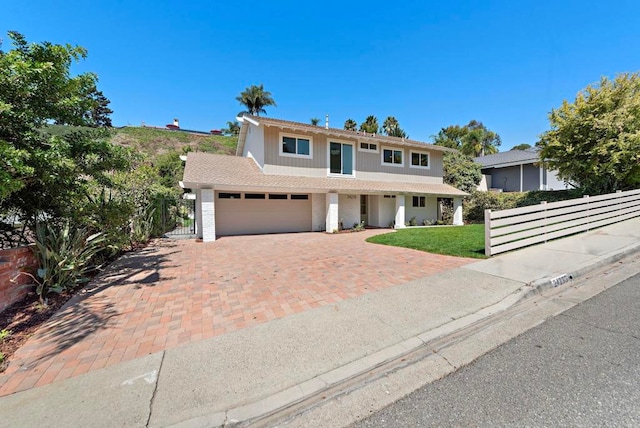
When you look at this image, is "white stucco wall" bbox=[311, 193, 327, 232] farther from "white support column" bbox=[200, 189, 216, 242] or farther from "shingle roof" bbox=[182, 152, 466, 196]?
"white support column" bbox=[200, 189, 216, 242]

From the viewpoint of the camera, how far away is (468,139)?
42000 mm

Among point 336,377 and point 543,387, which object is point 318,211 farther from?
point 543,387

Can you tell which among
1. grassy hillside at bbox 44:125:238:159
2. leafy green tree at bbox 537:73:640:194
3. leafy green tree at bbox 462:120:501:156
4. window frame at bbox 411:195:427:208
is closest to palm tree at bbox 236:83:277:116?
grassy hillside at bbox 44:125:238:159

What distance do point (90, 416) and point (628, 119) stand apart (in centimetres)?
1898

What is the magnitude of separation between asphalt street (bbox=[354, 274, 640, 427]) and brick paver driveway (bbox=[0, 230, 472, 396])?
225 centimetres

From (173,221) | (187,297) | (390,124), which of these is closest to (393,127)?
(390,124)

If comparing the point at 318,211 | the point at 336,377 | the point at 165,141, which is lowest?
the point at 336,377

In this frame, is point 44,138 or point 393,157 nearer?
point 44,138

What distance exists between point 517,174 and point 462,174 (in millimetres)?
5343

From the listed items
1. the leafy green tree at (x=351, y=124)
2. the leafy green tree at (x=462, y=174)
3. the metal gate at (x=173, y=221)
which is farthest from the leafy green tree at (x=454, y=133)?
the metal gate at (x=173, y=221)

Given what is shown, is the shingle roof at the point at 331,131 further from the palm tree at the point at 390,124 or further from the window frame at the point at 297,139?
the palm tree at the point at 390,124

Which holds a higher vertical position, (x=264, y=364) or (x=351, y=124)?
(x=351, y=124)

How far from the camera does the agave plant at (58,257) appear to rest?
4.92 m

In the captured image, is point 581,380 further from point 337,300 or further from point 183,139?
point 183,139
